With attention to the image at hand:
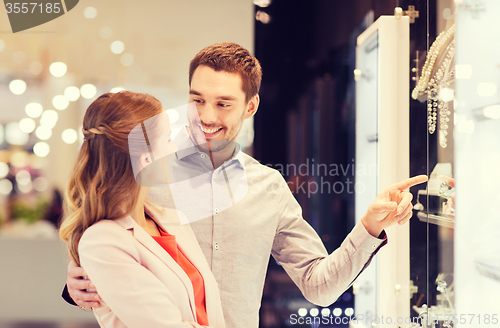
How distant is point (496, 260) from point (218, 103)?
995 mm

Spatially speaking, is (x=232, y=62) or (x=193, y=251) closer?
(x=193, y=251)

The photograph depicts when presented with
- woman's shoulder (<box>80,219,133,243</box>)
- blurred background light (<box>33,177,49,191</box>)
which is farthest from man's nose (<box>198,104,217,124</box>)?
blurred background light (<box>33,177,49,191</box>)

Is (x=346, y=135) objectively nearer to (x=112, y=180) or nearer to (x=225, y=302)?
(x=225, y=302)

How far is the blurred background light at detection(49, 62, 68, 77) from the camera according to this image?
1819mm

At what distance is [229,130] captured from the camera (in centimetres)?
144

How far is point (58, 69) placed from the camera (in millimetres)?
1834

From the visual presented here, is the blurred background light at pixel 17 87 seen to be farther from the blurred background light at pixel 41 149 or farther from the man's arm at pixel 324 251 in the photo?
the man's arm at pixel 324 251

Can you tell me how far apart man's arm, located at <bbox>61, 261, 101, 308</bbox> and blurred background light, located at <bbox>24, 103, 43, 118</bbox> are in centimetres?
92

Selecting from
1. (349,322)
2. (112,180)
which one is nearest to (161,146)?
(112,180)

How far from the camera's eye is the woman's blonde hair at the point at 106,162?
111 cm

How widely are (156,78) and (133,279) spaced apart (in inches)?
34.8

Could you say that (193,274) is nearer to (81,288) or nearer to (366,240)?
(81,288)

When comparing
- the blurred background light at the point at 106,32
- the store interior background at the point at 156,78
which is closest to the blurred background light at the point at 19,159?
the store interior background at the point at 156,78

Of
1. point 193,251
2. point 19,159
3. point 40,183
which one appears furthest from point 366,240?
point 19,159
